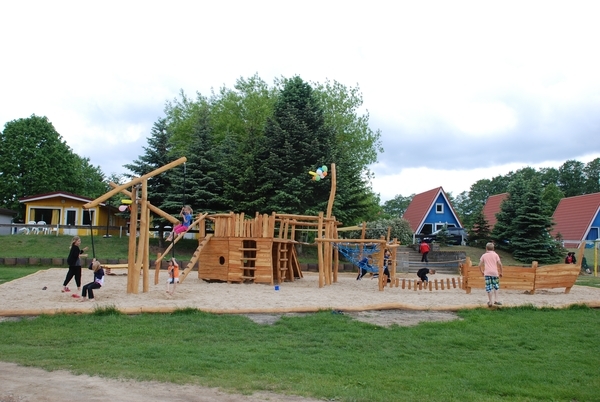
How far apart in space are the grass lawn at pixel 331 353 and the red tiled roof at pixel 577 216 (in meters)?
40.9

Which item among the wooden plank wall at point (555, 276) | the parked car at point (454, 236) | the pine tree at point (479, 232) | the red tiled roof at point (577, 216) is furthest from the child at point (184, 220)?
the red tiled roof at point (577, 216)

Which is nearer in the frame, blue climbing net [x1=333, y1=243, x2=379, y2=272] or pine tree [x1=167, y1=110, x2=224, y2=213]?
blue climbing net [x1=333, y1=243, x2=379, y2=272]

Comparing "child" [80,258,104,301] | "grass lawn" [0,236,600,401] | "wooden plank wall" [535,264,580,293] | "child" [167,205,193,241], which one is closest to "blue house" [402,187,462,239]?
"wooden plank wall" [535,264,580,293]

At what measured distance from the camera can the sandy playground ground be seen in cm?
658

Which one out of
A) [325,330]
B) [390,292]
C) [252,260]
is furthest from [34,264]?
[325,330]

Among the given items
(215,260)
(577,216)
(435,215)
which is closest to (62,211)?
(215,260)

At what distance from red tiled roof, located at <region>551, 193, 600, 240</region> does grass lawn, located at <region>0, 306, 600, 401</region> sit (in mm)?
40922

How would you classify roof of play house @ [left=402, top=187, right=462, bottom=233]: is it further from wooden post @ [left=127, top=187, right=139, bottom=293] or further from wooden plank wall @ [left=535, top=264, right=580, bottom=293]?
wooden post @ [left=127, top=187, right=139, bottom=293]

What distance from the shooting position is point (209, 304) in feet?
45.9

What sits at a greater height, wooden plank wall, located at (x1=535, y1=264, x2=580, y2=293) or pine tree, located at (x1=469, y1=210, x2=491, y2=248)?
pine tree, located at (x1=469, y1=210, x2=491, y2=248)

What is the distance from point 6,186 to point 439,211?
133 feet

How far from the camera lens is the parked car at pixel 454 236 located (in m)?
44.4

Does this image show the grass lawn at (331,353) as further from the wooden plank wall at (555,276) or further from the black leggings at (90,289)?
the wooden plank wall at (555,276)

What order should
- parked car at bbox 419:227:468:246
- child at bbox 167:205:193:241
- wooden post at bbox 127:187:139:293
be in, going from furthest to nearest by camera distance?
parked car at bbox 419:227:468:246 → child at bbox 167:205:193:241 → wooden post at bbox 127:187:139:293
